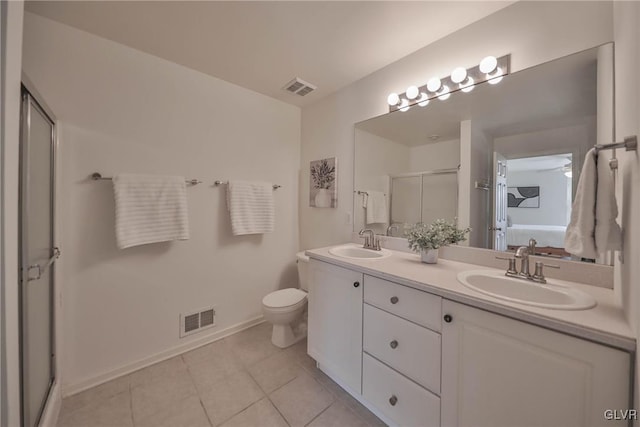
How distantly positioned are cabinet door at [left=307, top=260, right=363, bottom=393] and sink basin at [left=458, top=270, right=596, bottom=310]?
0.60m

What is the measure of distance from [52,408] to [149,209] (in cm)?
115

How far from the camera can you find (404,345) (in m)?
1.14

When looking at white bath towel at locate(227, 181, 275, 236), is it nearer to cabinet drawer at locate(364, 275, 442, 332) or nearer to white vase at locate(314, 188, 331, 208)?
white vase at locate(314, 188, 331, 208)

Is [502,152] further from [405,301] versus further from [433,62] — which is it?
[405,301]

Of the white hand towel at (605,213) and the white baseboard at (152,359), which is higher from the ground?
the white hand towel at (605,213)

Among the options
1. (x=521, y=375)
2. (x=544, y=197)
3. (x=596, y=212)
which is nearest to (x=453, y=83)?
(x=544, y=197)

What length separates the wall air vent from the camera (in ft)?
6.15

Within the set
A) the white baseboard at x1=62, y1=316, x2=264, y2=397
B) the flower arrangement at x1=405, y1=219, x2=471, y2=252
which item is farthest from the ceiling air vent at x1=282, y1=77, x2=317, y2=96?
the white baseboard at x1=62, y1=316, x2=264, y2=397

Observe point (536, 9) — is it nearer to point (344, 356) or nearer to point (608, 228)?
point (608, 228)

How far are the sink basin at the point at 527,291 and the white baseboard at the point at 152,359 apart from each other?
194cm

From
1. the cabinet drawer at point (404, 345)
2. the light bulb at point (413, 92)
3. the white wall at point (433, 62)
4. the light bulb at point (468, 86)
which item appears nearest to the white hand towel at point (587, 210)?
the cabinet drawer at point (404, 345)

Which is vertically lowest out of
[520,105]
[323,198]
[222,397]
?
[222,397]

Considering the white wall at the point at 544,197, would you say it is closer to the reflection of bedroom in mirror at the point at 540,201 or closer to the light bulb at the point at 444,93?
the reflection of bedroom in mirror at the point at 540,201

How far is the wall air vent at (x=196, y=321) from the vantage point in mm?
1873
